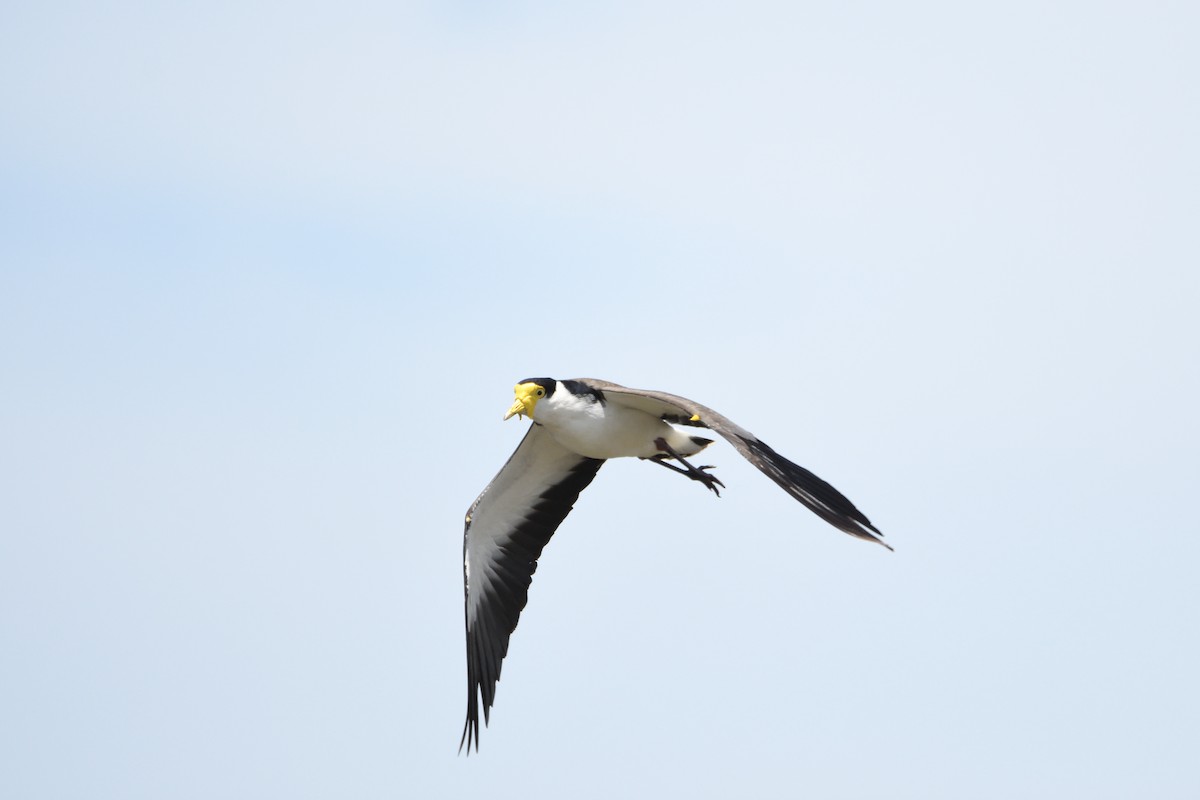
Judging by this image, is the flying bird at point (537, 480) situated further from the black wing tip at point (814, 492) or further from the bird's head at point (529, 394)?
the black wing tip at point (814, 492)

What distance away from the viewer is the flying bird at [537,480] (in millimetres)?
17219

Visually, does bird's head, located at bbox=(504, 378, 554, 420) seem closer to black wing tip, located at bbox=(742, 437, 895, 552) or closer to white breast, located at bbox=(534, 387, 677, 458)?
white breast, located at bbox=(534, 387, 677, 458)

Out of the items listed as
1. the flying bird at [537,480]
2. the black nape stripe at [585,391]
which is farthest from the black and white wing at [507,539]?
the black nape stripe at [585,391]

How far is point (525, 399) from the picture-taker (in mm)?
16984

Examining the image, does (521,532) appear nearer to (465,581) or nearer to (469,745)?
(465,581)

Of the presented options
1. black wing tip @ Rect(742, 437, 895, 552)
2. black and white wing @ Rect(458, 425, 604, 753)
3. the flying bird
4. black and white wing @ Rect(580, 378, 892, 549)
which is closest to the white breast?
the flying bird

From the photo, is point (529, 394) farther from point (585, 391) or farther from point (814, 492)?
point (814, 492)

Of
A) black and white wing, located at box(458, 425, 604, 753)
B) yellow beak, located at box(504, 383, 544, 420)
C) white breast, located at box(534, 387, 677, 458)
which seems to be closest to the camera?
yellow beak, located at box(504, 383, 544, 420)

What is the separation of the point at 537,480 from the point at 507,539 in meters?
0.83

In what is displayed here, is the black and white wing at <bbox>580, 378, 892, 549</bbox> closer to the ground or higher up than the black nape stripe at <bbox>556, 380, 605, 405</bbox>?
closer to the ground

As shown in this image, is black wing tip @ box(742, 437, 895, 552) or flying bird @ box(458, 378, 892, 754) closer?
black wing tip @ box(742, 437, 895, 552)

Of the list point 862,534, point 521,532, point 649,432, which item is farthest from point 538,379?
point 862,534

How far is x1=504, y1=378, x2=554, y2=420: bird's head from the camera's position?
17.0 metres

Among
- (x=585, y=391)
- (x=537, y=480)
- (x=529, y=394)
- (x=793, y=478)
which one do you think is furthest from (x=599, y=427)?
(x=793, y=478)
